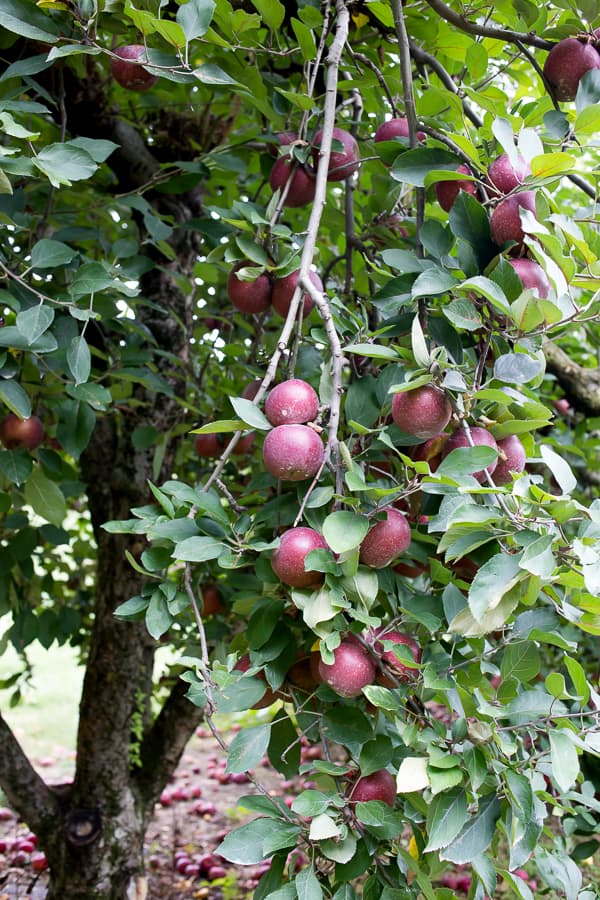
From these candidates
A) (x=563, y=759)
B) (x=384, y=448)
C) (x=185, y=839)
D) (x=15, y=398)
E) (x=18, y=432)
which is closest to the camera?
(x=563, y=759)

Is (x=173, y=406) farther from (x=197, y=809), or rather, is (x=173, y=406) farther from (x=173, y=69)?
(x=197, y=809)

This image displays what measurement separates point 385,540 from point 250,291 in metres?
0.41

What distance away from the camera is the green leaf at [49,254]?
1.15 metres

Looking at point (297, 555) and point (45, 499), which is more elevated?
point (297, 555)

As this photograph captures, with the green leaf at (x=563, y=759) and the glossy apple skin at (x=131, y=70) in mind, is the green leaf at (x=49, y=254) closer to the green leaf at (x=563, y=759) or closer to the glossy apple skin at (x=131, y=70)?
the glossy apple skin at (x=131, y=70)

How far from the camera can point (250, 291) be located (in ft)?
3.44

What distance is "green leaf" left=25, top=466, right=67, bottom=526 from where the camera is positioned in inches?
58.9

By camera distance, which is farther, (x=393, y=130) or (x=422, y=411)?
(x=393, y=130)

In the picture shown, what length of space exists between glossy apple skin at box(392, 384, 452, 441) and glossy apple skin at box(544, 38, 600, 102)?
483mm

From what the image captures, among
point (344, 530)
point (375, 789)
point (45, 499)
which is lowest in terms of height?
point (45, 499)

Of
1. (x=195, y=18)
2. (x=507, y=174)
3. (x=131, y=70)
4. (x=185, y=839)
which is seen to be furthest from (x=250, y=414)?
(x=185, y=839)

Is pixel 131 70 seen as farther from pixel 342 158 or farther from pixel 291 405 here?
pixel 291 405

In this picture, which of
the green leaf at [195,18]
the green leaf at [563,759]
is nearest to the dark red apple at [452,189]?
the green leaf at [195,18]

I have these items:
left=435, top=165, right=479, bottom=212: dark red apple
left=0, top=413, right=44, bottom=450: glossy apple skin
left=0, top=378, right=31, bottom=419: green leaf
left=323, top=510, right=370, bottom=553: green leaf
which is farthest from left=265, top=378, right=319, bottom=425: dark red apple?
left=0, top=413, right=44, bottom=450: glossy apple skin
